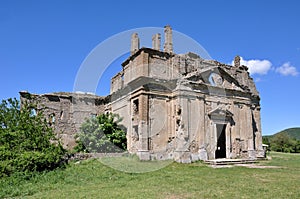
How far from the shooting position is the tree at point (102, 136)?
61.7 feet

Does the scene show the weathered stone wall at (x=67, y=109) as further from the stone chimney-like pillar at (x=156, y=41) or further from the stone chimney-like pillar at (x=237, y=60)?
the stone chimney-like pillar at (x=237, y=60)

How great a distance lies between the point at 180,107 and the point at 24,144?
9.94 meters

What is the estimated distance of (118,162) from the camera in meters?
14.6

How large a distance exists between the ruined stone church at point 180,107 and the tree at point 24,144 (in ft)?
18.7

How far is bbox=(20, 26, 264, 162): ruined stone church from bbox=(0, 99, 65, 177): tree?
571 centimetres

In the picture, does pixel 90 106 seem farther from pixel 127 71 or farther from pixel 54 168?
pixel 54 168

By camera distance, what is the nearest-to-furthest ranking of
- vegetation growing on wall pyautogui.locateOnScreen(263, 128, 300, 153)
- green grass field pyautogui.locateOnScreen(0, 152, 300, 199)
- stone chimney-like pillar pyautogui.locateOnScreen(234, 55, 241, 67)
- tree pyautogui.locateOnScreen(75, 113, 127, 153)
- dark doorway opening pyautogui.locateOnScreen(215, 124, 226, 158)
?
green grass field pyautogui.locateOnScreen(0, 152, 300, 199), tree pyautogui.locateOnScreen(75, 113, 127, 153), dark doorway opening pyautogui.locateOnScreen(215, 124, 226, 158), stone chimney-like pillar pyautogui.locateOnScreen(234, 55, 241, 67), vegetation growing on wall pyautogui.locateOnScreen(263, 128, 300, 153)

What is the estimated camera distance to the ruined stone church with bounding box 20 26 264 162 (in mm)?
17578

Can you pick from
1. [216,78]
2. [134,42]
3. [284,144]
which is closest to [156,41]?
[134,42]

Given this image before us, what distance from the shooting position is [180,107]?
17.8 meters

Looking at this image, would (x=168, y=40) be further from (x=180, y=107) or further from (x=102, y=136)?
(x=102, y=136)

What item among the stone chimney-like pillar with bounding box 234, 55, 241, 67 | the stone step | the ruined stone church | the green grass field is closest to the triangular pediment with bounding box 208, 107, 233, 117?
the ruined stone church

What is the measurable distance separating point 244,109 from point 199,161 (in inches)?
268

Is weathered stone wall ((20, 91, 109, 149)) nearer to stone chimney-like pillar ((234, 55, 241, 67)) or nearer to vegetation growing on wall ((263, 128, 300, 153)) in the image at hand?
stone chimney-like pillar ((234, 55, 241, 67))
